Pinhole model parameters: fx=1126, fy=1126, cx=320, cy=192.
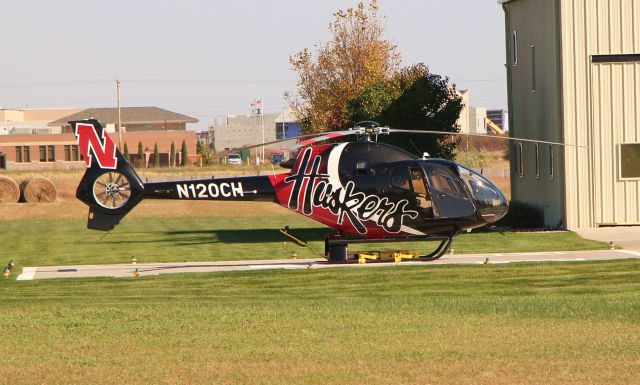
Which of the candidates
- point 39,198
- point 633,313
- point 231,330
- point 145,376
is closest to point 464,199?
point 633,313

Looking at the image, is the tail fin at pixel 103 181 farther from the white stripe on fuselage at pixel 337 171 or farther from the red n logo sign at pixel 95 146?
the white stripe on fuselage at pixel 337 171

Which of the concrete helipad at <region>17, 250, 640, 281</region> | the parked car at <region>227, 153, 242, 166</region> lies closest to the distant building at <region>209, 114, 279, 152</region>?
the parked car at <region>227, 153, 242, 166</region>

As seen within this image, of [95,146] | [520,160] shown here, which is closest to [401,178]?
[95,146]

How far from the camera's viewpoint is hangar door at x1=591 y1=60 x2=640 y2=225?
105 ft

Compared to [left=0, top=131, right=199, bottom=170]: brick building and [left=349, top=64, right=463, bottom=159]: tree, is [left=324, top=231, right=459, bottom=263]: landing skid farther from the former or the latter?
[left=0, top=131, right=199, bottom=170]: brick building

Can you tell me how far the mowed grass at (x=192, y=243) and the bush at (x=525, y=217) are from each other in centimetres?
203

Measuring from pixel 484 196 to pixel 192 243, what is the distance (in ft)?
38.8

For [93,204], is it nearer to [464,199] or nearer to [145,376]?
[464,199]

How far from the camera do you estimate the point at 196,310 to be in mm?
17391

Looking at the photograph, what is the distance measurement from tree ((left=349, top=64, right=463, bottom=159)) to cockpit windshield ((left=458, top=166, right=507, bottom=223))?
12.2m

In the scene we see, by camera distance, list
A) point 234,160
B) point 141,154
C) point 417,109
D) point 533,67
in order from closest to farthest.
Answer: point 533,67 < point 417,109 < point 141,154 < point 234,160

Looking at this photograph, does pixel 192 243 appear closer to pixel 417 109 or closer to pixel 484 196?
pixel 417 109

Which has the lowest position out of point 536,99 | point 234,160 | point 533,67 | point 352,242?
point 352,242

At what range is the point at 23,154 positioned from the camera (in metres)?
119
